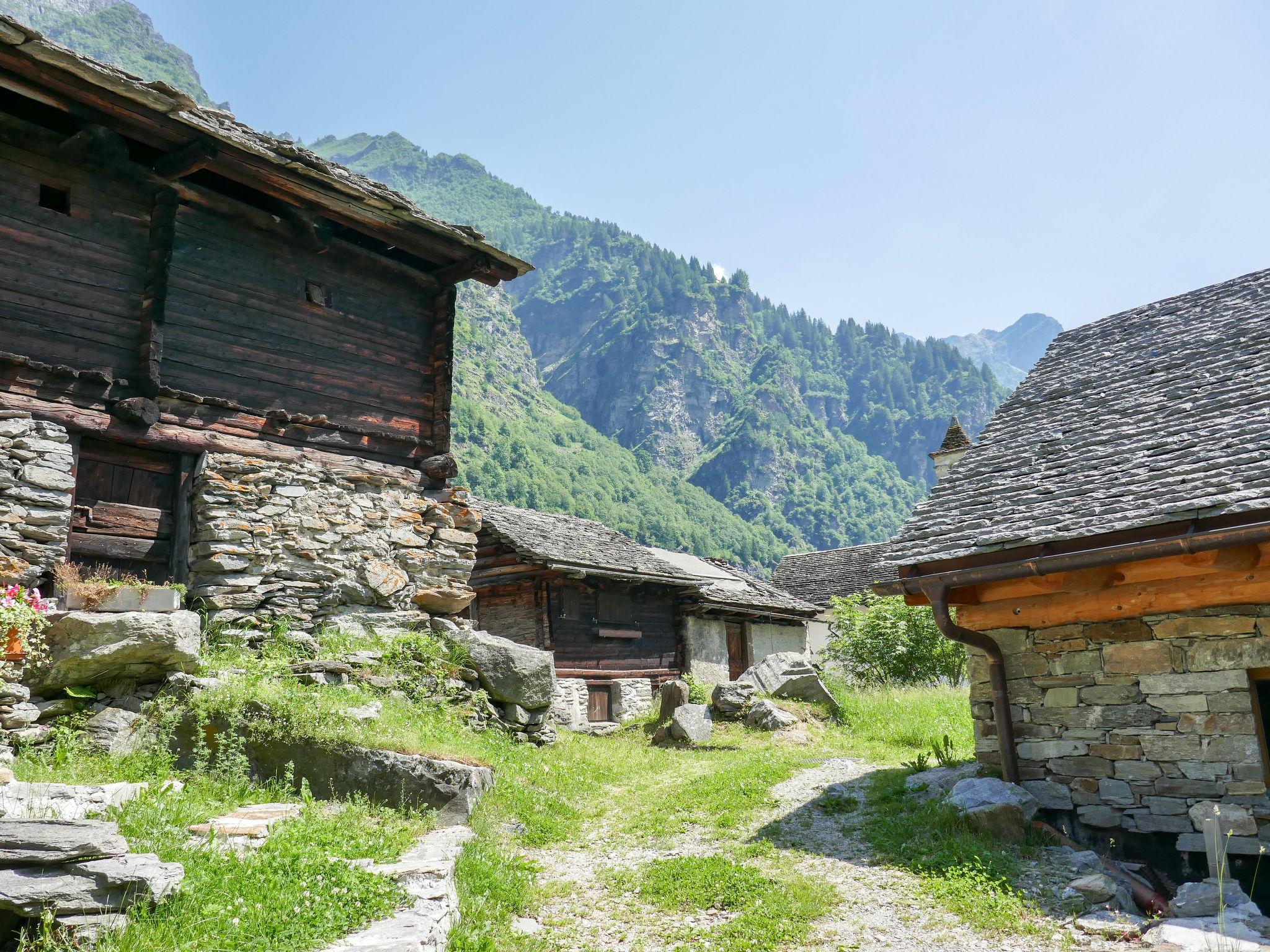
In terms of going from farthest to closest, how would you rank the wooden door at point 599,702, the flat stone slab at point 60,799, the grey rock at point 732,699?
the wooden door at point 599,702 < the grey rock at point 732,699 < the flat stone slab at point 60,799

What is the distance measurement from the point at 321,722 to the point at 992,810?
20.2ft

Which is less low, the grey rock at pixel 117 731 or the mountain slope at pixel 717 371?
the mountain slope at pixel 717 371

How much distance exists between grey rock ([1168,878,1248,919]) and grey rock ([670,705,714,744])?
8186 mm

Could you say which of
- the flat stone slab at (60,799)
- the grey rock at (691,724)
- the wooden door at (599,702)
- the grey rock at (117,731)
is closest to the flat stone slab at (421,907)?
the flat stone slab at (60,799)

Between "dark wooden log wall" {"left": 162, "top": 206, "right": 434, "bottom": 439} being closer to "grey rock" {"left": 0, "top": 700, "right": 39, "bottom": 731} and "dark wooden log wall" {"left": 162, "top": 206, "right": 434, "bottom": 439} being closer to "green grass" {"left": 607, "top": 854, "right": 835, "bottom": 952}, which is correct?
"grey rock" {"left": 0, "top": 700, "right": 39, "bottom": 731}

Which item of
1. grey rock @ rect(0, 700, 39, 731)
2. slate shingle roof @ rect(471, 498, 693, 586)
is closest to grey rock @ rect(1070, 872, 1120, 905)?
grey rock @ rect(0, 700, 39, 731)

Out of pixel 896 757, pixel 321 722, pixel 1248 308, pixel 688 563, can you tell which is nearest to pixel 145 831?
pixel 321 722

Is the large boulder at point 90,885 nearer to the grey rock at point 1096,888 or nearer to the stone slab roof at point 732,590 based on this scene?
the grey rock at point 1096,888

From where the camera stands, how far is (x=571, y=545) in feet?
69.0

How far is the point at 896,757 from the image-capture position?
12.2 meters

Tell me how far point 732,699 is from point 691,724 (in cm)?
157

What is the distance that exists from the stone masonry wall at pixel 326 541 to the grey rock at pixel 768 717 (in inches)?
222

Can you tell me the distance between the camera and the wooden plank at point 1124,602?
7660 millimetres

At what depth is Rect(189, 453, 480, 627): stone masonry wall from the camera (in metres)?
10.3
